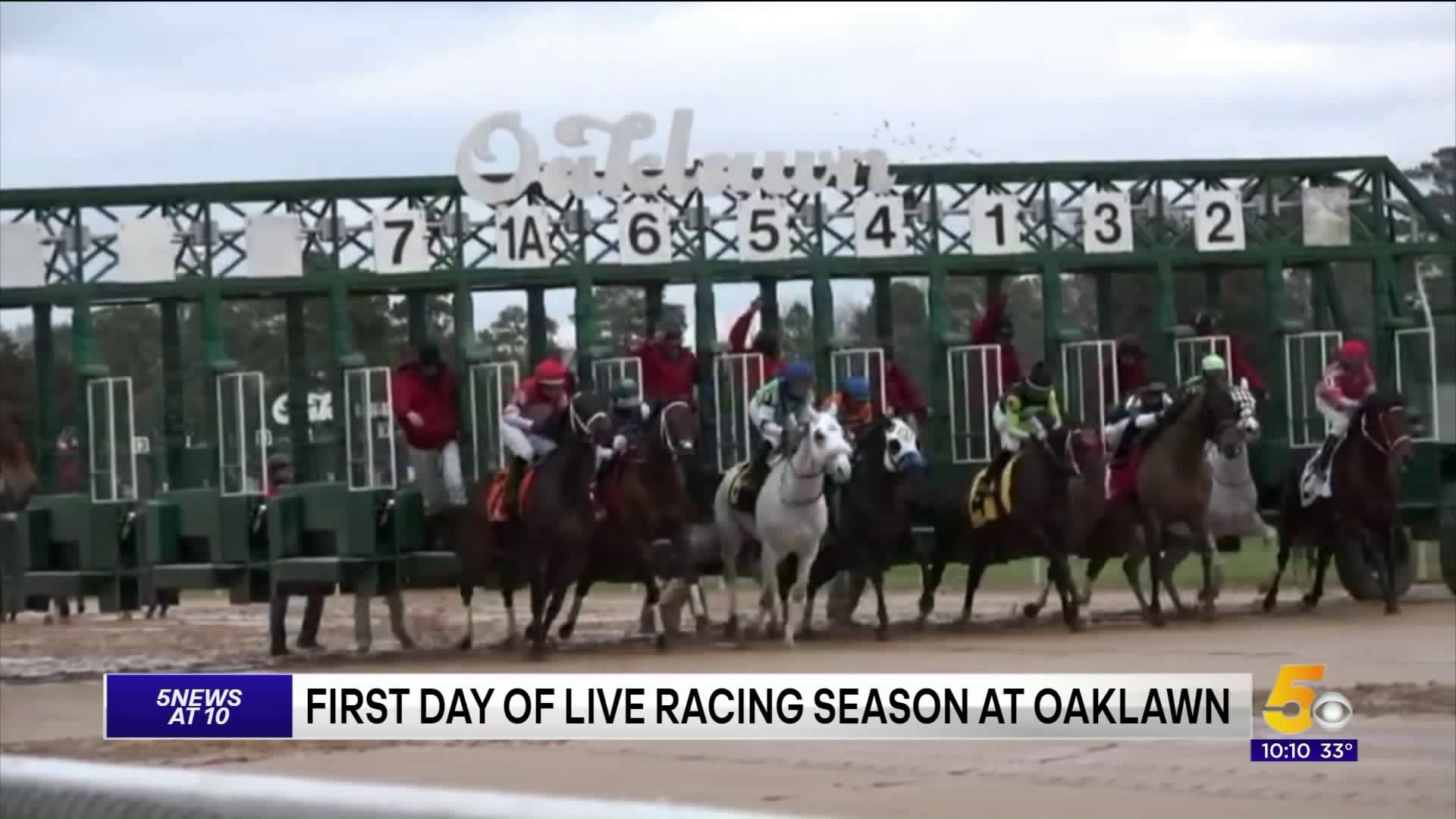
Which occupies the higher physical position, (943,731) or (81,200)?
(81,200)

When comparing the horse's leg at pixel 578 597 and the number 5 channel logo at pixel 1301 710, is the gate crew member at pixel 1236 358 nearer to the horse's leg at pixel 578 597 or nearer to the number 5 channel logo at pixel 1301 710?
the horse's leg at pixel 578 597

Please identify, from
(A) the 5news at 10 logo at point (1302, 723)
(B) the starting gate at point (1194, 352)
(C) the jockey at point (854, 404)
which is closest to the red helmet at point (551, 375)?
(C) the jockey at point (854, 404)

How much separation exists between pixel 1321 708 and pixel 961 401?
359 inches

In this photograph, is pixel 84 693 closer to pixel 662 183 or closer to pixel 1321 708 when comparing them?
pixel 662 183

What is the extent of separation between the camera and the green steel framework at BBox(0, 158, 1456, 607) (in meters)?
17.6

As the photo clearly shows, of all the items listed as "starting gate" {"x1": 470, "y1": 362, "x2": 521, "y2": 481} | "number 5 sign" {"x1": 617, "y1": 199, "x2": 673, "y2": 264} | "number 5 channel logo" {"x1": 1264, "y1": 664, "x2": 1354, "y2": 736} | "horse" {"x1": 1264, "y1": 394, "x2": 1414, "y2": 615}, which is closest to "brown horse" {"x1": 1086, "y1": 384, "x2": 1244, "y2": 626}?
"horse" {"x1": 1264, "y1": 394, "x2": 1414, "y2": 615}

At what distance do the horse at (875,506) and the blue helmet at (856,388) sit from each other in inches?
16.0

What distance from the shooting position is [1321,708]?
1105 cm

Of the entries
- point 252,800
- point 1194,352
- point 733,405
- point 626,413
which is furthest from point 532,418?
point 252,800

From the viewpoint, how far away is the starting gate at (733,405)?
1916 centimetres

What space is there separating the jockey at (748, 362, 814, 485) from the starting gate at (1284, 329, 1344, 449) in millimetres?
5044

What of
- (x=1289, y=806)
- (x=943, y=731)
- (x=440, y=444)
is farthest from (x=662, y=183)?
(x=1289, y=806)

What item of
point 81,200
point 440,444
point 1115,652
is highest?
point 81,200

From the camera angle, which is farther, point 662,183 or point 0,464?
point 662,183
